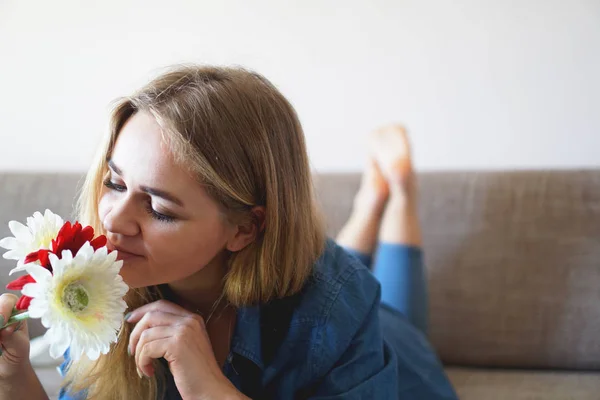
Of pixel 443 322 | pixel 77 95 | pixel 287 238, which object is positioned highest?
pixel 77 95

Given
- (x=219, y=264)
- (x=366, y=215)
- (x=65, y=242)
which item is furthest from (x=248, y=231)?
(x=366, y=215)

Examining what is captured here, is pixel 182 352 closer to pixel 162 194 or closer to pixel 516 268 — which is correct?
pixel 162 194

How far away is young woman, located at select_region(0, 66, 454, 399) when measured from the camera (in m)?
0.87

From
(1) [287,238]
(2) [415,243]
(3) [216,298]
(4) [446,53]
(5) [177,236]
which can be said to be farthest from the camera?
(4) [446,53]

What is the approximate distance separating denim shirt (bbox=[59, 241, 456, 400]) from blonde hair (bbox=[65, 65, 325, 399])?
3 centimetres

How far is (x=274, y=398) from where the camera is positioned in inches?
39.8

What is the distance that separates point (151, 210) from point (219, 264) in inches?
8.4

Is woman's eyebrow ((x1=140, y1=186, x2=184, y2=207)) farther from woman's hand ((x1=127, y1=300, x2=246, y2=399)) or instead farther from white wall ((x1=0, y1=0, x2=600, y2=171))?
white wall ((x1=0, y1=0, x2=600, y2=171))

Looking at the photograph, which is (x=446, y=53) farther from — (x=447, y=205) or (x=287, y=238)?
(x=287, y=238)

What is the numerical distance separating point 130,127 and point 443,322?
0.92 metres

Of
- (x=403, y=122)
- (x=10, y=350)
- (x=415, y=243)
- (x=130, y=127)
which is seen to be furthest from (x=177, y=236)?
(x=403, y=122)

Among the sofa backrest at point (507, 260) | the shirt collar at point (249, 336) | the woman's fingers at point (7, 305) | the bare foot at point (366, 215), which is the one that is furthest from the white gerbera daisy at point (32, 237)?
the bare foot at point (366, 215)

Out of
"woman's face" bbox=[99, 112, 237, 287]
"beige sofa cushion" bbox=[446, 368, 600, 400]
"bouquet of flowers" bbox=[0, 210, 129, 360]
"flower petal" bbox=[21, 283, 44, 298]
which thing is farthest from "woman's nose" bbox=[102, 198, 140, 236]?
"beige sofa cushion" bbox=[446, 368, 600, 400]

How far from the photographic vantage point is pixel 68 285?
2.14ft
